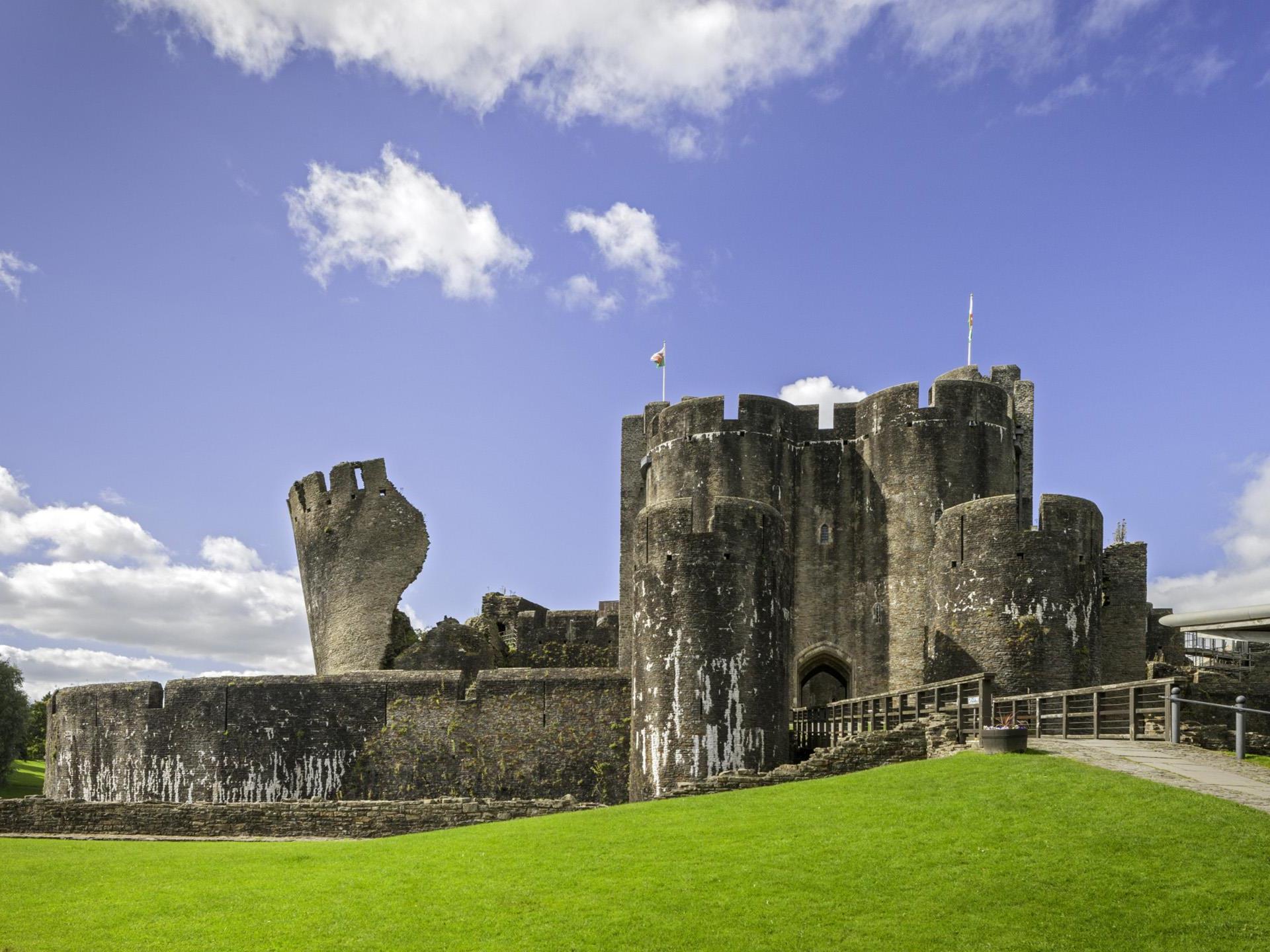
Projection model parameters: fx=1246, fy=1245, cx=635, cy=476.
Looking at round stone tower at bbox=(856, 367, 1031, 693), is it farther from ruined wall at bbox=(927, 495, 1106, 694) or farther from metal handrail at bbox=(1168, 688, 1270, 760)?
metal handrail at bbox=(1168, 688, 1270, 760)

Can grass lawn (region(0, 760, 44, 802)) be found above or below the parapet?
below

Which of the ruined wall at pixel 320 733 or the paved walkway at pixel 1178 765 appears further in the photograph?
the ruined wall at pixel 320 733

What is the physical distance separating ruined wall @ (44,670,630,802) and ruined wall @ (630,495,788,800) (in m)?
2.66

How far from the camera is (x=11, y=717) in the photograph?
60.3m

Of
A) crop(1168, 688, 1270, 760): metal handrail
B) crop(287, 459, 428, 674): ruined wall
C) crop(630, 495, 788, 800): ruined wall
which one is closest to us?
crop(1168, 688, 1270, 760): metal handrail

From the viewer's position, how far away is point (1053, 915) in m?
14.5

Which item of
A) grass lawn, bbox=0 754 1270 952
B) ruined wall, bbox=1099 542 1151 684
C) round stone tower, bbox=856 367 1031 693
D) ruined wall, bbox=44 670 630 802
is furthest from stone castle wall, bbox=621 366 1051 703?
grass lawn, bbox=0 754 1270 952

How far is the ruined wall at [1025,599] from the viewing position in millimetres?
31953

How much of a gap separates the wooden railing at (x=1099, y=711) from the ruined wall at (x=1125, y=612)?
12028mm

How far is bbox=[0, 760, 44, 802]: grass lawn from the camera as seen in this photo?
60812 millimetres

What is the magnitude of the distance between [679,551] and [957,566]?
851 cm

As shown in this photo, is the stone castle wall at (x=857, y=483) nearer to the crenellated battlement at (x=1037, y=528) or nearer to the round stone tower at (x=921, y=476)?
the round stone tower at (x=921, y=476)

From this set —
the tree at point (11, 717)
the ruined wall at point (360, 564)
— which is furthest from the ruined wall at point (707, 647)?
the tree at point (11, 717)

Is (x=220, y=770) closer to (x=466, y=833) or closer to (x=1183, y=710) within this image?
(x=466, y=833)
